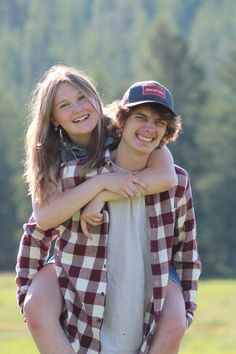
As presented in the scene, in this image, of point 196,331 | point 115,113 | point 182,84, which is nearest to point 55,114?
point 115,113

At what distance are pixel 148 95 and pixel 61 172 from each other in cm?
46

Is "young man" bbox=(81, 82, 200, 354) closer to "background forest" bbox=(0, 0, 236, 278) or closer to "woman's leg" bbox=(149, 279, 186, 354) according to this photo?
"woman's leg" bbox=(149, 279, 186, 354)

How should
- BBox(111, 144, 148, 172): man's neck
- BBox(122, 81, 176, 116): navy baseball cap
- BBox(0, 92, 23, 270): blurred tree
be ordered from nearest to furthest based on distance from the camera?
BBox(122, 81, 176, 116): navy baseball cap < BBox(111, 144, 148, 172): man's neck < BBox(0, 92, 23, 270): blurred tree

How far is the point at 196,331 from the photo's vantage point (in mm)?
23250

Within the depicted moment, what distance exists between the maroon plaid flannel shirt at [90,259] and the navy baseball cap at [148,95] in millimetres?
264

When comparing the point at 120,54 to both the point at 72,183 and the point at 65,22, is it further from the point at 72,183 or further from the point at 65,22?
the point at 72,183

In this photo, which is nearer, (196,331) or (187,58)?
(196,331)

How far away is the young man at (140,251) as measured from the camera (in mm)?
5121

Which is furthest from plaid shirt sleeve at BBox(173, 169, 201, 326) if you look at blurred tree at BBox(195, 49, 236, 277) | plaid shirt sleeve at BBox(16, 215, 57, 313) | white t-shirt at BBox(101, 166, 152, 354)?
blurred tree at BBox(195, 49, 236, 277)

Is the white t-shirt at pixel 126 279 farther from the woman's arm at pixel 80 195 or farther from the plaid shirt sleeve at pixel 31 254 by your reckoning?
the plaid shirt sleeve at pixel 31 254

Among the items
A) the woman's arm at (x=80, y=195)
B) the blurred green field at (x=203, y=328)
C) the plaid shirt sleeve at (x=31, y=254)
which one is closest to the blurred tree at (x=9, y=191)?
the blurred green field at (x=203, y=328)

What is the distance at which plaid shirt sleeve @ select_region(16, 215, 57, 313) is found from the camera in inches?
209

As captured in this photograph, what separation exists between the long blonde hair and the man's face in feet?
0.46

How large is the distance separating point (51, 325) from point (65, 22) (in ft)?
458
